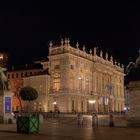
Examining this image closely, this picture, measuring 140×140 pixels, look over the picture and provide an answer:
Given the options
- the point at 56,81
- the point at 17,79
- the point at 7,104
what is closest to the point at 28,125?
the point at 7,104

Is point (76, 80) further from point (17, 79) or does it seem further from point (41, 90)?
point (17, 79)

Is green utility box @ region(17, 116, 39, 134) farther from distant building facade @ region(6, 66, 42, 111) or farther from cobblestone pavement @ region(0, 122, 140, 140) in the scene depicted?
distant building facade @ region(6, 66, 42, 111)

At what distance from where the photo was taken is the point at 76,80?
10638cm

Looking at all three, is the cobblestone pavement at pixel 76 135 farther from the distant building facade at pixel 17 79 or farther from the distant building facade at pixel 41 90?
the distant building facade at pixel 17 79

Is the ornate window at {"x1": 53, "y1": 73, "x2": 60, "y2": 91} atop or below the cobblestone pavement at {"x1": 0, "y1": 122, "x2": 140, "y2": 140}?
atop

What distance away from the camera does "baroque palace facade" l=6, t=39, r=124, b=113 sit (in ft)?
337

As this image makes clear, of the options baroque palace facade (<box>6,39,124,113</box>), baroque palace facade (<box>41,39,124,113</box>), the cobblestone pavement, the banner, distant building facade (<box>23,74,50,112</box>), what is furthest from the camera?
distant building facade (<box>23,74,50,112</box>)

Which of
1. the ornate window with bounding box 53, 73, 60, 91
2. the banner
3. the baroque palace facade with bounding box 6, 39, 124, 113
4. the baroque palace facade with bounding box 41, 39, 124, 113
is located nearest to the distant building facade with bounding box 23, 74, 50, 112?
the baroque palace facade with bounding box 6, 39, 124, 113

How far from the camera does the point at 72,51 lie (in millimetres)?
106750

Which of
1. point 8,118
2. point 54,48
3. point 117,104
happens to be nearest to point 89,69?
point 54,48

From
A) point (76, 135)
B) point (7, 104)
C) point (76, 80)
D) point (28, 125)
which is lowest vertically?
point (76, 135)

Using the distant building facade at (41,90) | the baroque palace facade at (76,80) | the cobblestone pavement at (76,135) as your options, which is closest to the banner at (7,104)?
the cobblestone pavement at (76,135)

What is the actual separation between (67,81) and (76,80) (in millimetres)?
5160

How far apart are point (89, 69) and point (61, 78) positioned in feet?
50.1
